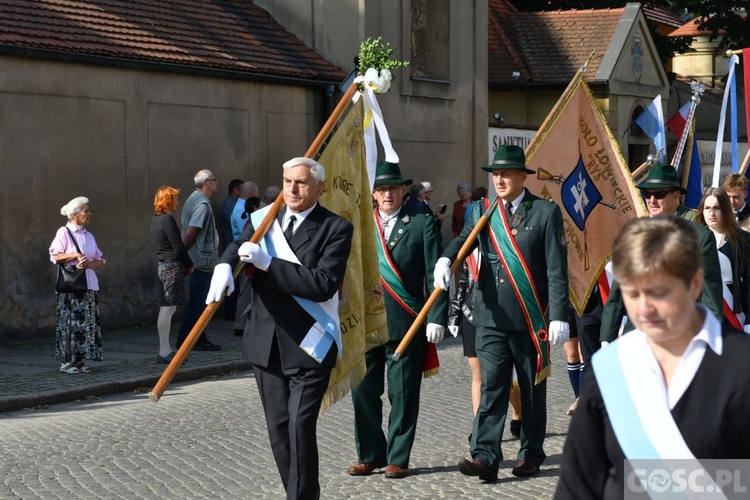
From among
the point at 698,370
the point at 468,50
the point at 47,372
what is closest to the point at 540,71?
the point at 468,50

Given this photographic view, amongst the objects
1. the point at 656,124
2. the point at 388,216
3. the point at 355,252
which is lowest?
the point at 355,252

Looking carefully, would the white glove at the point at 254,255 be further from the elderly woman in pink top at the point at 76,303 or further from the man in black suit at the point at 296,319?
the elderly woman in pink top at the point at 76,303

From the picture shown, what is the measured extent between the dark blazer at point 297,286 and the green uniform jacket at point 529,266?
1.69 meters

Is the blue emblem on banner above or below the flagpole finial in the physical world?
below

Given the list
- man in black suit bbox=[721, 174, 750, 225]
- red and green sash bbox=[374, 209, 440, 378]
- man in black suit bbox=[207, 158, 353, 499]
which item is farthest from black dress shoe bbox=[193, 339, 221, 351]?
man in black suit bbox=[207, 158, 353, 499]

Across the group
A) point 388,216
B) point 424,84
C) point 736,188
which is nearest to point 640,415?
point 388,216

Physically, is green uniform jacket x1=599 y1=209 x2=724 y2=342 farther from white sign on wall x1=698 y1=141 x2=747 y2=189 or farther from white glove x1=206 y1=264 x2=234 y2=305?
white sign on wall x1=698 y1=141 x2=747 y2=189

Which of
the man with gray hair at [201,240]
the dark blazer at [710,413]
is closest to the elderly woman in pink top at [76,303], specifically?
the man with gray hair at [201,240]

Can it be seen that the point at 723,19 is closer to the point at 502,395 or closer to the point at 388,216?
the point at 388,216

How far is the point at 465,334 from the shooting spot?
9.05m

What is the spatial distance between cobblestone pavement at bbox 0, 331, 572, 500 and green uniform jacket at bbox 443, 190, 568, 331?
0.96 m

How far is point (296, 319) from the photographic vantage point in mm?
6219

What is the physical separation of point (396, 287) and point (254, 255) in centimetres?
237

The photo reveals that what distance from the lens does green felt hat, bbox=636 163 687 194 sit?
7.85m
